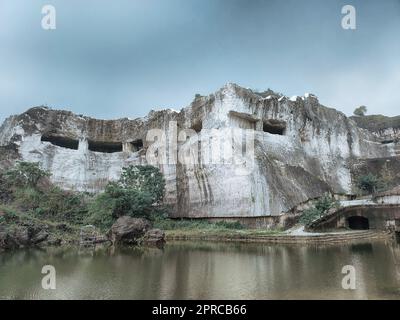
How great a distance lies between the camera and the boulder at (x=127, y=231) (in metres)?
20.2

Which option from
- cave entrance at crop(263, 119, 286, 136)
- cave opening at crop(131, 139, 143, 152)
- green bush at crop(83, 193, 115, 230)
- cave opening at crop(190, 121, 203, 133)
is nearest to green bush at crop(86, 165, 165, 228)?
green bush at crop(83, 193, 115, 230)

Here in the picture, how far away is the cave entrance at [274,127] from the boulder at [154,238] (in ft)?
46.1

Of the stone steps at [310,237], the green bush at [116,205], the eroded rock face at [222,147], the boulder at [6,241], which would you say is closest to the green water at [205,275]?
the boulder at [6,241]

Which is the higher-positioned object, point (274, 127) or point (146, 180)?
point (274, 127)

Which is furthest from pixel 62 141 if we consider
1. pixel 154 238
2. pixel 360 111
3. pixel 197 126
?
pixel 360 111

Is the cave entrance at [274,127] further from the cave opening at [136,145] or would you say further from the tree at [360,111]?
the tree at [360,111]

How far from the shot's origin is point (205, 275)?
10.4 metres

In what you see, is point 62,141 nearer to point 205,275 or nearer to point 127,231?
point 127,231

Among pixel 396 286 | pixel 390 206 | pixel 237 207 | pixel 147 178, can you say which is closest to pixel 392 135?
pixel 390 206

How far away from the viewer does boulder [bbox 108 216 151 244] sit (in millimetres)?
20188

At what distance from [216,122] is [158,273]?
18814 millimetres

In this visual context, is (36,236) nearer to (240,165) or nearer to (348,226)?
(240,165)

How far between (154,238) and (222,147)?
10021 mm
